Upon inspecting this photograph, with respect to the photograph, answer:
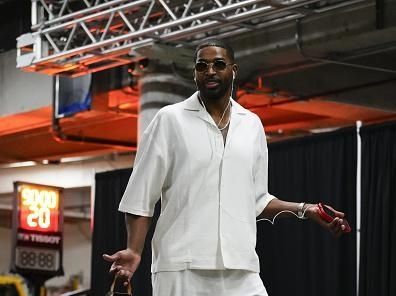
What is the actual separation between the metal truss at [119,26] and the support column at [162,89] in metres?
0.39

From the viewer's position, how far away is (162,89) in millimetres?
11102

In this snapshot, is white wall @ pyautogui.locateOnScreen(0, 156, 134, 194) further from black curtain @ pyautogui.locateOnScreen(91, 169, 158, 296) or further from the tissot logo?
black curtain @ pyautogui.locateOnScreen(91, 169, 158, 296)

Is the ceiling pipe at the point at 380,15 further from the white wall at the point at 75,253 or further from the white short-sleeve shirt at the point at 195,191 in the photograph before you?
the white wall at the point at 75,253

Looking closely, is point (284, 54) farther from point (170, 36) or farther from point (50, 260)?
point (50, 260)

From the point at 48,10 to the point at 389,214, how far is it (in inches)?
149

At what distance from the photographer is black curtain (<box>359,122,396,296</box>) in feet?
29.1

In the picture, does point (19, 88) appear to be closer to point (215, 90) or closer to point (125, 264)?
point (215, 90)

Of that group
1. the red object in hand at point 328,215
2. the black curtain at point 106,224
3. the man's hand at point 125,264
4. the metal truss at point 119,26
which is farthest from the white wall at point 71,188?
the man's hand at point 125,264

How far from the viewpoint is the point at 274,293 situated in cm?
995

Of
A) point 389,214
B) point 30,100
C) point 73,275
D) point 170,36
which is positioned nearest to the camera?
point 389,214

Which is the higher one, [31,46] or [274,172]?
[31,46]

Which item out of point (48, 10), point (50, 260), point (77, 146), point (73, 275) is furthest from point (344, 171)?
point (73, 275)

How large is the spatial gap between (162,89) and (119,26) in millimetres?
953

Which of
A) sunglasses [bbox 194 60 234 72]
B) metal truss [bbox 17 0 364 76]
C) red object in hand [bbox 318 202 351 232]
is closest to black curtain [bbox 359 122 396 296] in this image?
metal truss [bbox 17 0 364 76]
